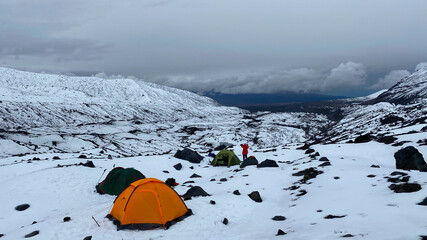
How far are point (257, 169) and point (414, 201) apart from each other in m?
15.6

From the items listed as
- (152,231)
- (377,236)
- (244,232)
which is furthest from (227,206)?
(377,236)

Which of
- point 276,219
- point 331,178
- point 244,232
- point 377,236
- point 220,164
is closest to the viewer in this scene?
point 377,236

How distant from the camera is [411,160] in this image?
18.3m

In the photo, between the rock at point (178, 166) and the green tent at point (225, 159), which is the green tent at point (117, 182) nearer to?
the rock at point (178, 166)

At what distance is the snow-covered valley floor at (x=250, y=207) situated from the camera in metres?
9.76

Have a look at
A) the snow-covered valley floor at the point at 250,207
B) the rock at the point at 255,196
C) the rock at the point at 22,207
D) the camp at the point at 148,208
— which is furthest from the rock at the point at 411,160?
the rock at the point at 22,207

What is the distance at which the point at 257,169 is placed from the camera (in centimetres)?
2550

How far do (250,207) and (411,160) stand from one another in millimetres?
12792

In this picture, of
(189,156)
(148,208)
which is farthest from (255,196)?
(189,156)

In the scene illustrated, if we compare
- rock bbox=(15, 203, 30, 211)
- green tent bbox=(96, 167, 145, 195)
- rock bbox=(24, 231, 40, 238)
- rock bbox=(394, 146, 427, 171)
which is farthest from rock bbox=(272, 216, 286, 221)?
rock bbox=(15, 203, 30, 211)

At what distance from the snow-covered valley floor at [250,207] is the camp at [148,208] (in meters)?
0.48

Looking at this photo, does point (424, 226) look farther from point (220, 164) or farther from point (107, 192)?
point (220, 164)

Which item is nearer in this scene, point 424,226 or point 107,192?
point 424,226

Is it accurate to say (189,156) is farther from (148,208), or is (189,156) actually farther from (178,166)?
(148,208)
